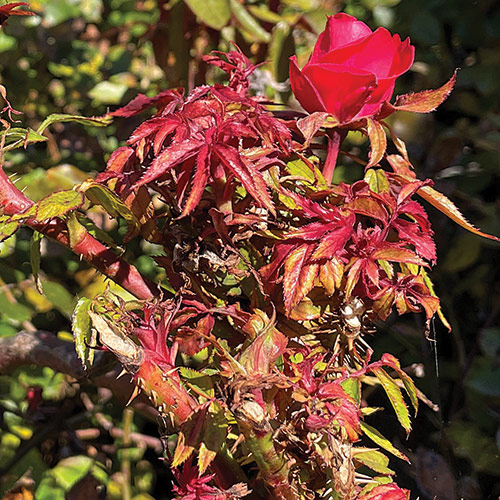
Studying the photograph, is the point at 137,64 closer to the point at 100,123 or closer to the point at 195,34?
the point at 195,34

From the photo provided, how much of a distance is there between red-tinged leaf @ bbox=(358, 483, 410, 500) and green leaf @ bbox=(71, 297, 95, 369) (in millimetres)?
206

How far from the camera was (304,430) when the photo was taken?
399mm

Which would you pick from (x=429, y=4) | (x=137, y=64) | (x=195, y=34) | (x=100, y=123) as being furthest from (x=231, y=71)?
(x=137, y=64)

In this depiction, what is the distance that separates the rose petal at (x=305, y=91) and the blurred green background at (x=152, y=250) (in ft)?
1.04

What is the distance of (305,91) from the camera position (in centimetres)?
47

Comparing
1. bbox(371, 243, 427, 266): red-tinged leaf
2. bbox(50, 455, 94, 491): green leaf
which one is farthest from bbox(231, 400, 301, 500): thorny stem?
bbox(50, 455, 94, 491): green leaf

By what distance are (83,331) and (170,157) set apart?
121 millimetres

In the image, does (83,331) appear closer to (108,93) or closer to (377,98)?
(377,98)

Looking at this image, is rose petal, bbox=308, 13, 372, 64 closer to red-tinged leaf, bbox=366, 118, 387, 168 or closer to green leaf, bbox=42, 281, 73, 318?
red-tinged leaf, bbox=366, 118, 387, 168

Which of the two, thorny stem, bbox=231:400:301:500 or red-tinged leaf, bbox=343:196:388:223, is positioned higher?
red-tinged leaf, bbox=343:196:388:223

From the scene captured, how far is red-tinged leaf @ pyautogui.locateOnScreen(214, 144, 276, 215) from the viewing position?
37cm

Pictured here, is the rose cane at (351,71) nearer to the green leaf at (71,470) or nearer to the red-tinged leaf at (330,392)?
the red-tinged leaf at (330,392)

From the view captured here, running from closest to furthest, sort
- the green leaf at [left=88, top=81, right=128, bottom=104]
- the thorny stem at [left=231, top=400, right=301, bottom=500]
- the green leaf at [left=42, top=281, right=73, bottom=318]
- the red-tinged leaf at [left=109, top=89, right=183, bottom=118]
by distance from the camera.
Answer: the thorny stem at [left=231, top=400, right=301, bottom=500] < the red-tinged leaf at [left=109, top=89, right=183, bottom=118] < the green leaf at [left=42, top=281, right=73, bottom=318] < the green leaf at [left=88, top=81, right=128, bottom=104]

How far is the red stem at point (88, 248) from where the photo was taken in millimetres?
Result: 427
